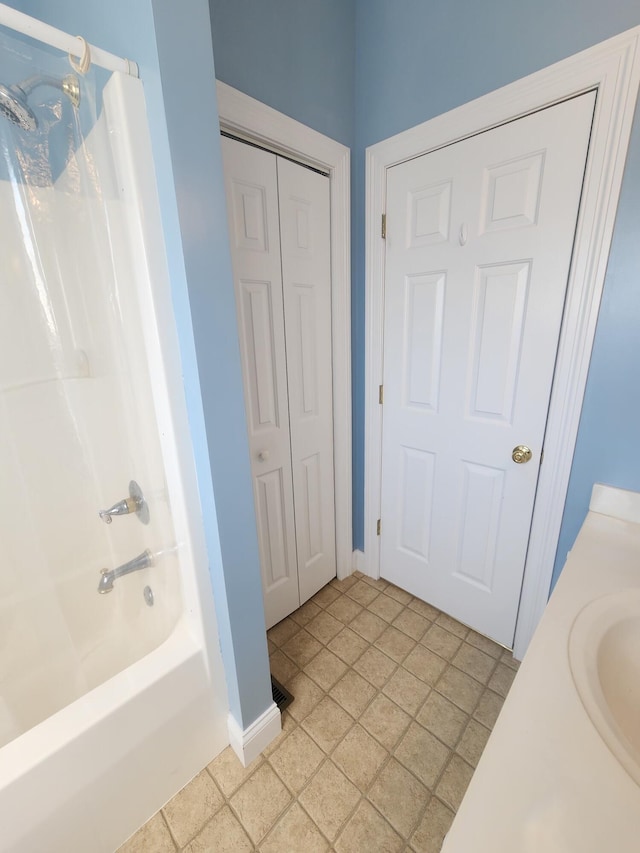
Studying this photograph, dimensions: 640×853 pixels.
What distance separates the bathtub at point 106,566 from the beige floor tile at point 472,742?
0.79 meters

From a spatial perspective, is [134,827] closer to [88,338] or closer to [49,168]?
[88,338]

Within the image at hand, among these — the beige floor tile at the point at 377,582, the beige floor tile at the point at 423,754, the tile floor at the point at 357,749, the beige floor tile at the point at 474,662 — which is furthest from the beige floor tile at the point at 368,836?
the beige floor tile at the point at 377,582

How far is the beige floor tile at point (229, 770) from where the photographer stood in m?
1.07

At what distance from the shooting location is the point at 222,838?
0.96 meters

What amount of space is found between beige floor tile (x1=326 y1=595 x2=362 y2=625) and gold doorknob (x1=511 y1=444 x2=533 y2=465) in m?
1.04

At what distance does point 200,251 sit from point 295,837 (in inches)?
60.3

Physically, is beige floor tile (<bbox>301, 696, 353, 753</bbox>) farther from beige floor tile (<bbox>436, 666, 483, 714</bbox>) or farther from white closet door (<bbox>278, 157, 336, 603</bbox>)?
white closet door (<bbox>278, 157, 336, 603</bbox>)

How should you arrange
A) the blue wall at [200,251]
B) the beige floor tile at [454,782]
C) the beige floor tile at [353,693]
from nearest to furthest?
the blue wall at [200,251] < the beige floor tile at [454,782] < the beige floor tile at [353,693]

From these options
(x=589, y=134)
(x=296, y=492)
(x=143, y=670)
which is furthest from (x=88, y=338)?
(x=589, y=134)

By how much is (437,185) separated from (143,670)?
1834 mm

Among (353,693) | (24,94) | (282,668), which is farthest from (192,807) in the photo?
(24,94)

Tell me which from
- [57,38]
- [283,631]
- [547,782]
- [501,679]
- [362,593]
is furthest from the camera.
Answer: [362,593]

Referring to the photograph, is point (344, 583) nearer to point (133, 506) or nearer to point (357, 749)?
point (357, 749)

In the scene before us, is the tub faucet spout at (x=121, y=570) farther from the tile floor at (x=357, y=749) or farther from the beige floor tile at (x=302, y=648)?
the beige floor tile at (x=302, y=648)
